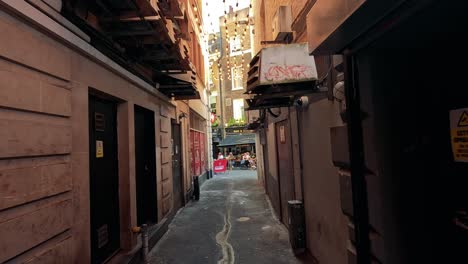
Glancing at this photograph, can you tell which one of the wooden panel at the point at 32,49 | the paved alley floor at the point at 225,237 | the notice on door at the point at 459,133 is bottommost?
the paved alley floor at the point at 225,237

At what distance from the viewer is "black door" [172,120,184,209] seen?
9.26 metres

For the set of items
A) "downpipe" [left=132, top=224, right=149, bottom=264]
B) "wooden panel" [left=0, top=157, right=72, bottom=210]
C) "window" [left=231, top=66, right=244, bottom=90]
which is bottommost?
"downpipe" [left=132, top=224, right=149, bottom=264]

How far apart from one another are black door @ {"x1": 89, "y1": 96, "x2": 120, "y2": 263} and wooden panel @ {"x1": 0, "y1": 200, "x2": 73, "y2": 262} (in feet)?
3.62

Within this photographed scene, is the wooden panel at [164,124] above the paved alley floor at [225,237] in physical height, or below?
above

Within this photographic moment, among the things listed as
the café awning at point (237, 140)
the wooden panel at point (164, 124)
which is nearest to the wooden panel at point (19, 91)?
the wooden panel at point (164, 124)

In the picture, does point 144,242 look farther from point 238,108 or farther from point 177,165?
point 238,108

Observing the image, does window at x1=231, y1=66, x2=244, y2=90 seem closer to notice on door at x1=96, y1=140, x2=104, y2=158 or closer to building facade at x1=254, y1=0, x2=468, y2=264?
notice on door at x1=96, y1=140, x2=104, y2=158

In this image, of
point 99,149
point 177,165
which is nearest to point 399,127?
point 99,149

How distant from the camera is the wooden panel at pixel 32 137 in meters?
2.43

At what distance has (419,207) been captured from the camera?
221 centimetres

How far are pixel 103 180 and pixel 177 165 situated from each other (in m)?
5.11

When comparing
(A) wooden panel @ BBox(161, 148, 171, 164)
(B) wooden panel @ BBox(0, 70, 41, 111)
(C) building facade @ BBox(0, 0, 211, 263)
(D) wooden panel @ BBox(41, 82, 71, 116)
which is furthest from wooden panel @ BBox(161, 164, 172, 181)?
(B) wooden panel @ BBox(0, 70, 41, 111)

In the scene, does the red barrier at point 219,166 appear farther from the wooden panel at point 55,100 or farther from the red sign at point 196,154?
the wooden panel at point 55,100

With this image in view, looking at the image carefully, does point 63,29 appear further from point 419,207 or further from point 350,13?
point 419,207
